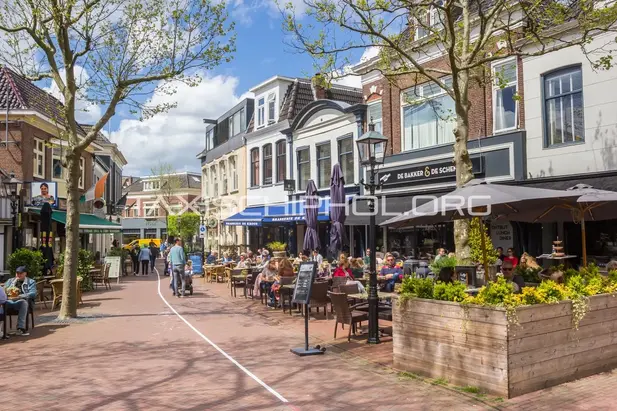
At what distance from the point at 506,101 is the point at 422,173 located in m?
3.49

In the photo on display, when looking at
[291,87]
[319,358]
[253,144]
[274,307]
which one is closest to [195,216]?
[253,144]

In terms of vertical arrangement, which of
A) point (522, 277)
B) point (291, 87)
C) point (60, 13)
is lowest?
point (522, 277)

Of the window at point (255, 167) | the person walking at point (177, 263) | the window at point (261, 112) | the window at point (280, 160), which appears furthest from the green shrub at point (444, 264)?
the window at point (261, 112)

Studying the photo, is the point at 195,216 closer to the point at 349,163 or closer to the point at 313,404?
the point at 349,163

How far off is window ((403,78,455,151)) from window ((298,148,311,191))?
6660mm

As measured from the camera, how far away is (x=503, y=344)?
550 cm

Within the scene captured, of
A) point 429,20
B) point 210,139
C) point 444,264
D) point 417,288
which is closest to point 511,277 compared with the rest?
point 417,288

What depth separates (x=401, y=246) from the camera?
19.2 m

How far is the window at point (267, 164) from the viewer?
28.1 metres

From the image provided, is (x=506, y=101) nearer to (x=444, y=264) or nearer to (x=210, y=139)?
(x=444, y=264)

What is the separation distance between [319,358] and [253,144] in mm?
22802

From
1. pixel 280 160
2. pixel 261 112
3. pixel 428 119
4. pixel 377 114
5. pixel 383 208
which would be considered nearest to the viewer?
pixel 428 119

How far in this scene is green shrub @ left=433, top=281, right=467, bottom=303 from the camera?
6.17m

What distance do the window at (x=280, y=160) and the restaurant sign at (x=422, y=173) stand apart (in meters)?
8.27
